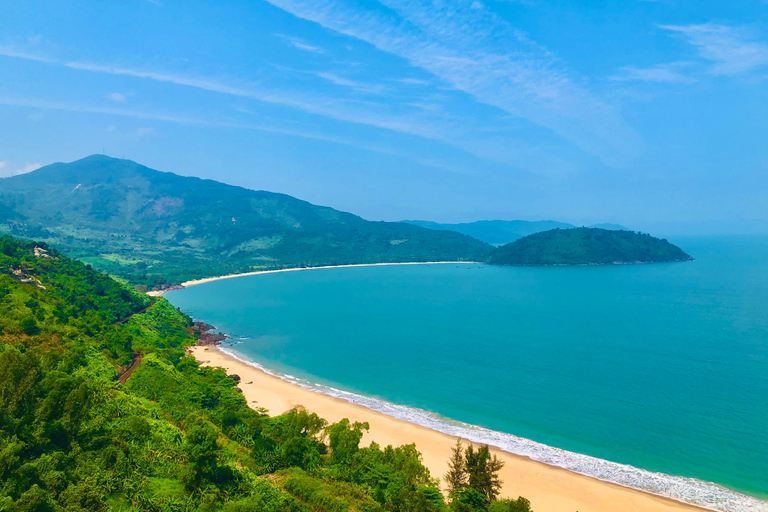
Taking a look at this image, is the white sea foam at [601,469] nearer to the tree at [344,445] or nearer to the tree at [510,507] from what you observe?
the tree at [510,507]

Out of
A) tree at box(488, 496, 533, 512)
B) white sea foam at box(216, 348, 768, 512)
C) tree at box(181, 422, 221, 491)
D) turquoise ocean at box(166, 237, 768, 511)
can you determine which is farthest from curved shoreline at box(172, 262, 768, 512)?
tree at box(181, 422, 221, 491)

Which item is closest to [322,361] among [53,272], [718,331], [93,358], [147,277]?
[93,358]

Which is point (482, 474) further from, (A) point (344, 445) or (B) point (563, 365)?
(B) point (563, 365)

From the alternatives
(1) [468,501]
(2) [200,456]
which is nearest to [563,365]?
(1) [468,501]

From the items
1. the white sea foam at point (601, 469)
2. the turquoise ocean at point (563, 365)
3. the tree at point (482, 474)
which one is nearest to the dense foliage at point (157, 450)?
the tree at point (482, 474)

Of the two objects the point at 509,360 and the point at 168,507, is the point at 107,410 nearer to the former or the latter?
the point at 168,507
